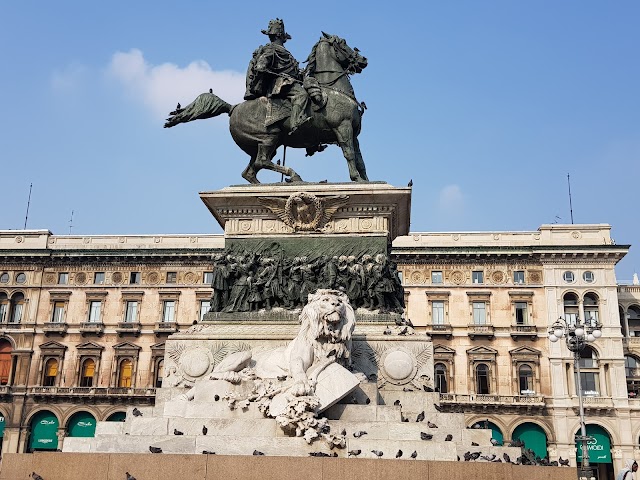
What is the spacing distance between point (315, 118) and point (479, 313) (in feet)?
125

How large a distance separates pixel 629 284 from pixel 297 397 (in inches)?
1917

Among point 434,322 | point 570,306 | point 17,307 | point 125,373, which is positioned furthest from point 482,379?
point 17,307

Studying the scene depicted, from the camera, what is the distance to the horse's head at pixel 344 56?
48.5ft

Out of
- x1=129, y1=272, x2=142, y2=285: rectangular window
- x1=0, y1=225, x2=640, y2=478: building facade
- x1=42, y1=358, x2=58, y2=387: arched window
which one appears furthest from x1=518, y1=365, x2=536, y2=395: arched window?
x1=42, y1=358, x2=58, y2=387: arched window

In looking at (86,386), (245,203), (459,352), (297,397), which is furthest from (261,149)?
(86,386)

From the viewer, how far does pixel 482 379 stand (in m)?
49.0

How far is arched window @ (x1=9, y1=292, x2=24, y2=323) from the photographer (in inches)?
2082

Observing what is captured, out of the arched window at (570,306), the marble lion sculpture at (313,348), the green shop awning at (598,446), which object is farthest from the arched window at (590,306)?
the marble lion sculpture at (313,348)

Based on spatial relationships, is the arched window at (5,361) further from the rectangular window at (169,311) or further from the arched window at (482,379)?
the arched window at (482,379)

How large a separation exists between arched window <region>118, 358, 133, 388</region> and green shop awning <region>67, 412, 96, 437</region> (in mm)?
2962

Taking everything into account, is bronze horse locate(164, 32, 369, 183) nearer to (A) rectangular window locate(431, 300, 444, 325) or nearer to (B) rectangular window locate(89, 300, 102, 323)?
(A) rectangular window locate(431, 300, 444, 325)

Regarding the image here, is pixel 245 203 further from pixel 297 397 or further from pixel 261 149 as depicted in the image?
pixel 297 397

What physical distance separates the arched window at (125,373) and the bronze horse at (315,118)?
40113mm

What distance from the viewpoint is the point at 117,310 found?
52281 mm
